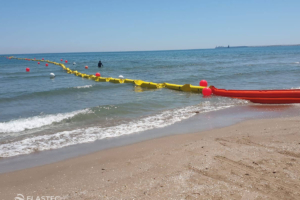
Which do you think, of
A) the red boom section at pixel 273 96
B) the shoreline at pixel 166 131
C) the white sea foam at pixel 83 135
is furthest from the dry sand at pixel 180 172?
the red boom section at pixel 273 96

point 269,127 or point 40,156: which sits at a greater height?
point 269,127

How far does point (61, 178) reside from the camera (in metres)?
4.15

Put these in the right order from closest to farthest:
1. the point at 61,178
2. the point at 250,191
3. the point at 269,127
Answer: the point at 250,191
the point at 61,178
the point at 269,127

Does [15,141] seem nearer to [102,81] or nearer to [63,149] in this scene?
[63,149]

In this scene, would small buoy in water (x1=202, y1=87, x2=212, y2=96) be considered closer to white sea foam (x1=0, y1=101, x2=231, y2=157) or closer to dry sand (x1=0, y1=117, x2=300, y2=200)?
white sea foam (x1=0, y1=101, x2=231, y2=157)

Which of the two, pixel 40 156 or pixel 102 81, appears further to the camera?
→ pixel 102 81

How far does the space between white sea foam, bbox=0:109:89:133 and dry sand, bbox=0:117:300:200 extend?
3.54 metres

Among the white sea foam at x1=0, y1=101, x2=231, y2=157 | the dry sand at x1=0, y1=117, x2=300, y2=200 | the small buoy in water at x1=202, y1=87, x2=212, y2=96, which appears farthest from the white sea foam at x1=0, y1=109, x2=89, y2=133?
the small buoy in water at x1=202, y1=87, x2=212, y2=96

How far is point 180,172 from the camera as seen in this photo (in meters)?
3.94

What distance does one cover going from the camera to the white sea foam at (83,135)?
231 inches

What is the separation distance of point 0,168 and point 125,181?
8.78 ft

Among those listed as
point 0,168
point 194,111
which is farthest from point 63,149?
point 194,111

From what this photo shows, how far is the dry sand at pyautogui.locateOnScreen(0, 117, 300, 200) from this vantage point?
11.1 ft

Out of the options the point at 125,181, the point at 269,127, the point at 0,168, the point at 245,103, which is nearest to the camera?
the point at 125,181
